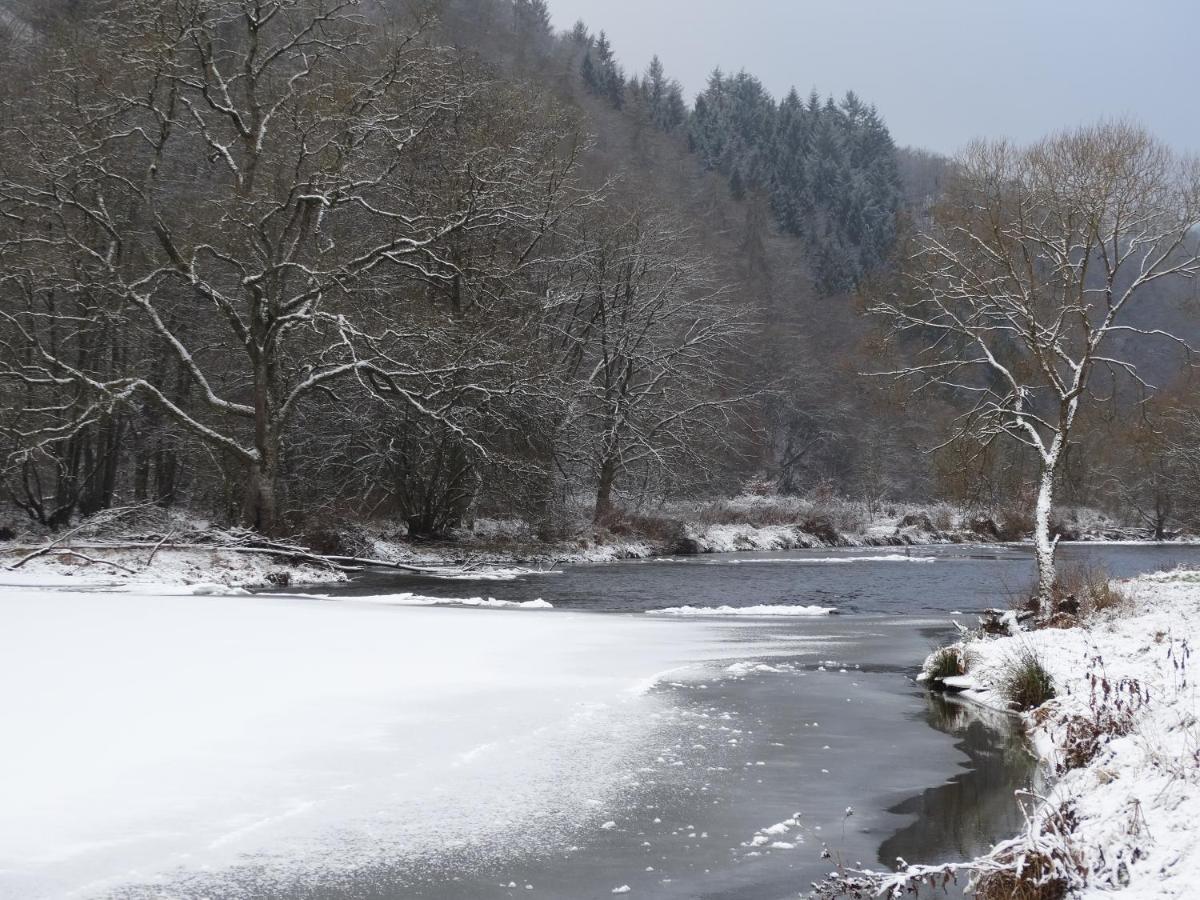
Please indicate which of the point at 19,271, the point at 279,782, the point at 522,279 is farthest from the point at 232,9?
the point at 279,782

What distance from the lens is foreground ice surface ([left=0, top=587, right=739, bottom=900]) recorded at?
532cm

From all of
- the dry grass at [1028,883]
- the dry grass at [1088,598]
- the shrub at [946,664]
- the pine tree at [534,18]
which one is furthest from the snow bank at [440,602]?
the pine tree at [534,18]

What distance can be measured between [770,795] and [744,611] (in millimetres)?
12584

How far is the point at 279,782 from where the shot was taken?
627 cm

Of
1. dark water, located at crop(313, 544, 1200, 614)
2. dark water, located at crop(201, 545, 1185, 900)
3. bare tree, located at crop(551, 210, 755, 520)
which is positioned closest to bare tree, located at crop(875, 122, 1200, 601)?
dark water, located at crop(313, 544, 1200, 614)

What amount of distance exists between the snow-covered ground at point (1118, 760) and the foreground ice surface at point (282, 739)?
2704mm

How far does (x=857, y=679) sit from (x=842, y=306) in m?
71.8

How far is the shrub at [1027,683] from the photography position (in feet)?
32.8

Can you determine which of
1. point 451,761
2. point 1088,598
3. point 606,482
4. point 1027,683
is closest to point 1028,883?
point 451,761

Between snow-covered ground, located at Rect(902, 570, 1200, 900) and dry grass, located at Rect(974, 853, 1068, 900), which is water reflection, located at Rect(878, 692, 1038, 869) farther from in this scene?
dry grass, located at Rect(974, 853, 1068, 900)

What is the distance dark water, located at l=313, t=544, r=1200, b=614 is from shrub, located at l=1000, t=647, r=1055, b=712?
858 cm

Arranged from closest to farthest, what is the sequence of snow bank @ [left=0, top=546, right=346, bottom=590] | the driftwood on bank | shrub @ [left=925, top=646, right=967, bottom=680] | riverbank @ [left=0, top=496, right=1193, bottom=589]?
shrub @ [left=925, top=646, right=967, bottom=680]
snow bank @ [left=0, top=546, right=346, bottom=590]
the driftwood on bank
riverbank @ [left=0, top=496, right=1193, bottom=589]

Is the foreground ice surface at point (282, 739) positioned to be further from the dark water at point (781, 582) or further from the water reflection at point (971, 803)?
the dark water at point (781, 582)

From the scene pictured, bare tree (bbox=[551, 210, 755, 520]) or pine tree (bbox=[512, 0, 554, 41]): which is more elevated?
pine tree (bbox=[512, 0, 554, 41])
